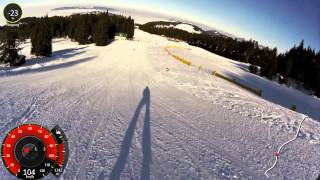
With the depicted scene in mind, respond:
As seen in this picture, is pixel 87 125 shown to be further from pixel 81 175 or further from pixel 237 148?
pixel 237 148

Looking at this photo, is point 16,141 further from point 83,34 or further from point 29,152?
point 83,34

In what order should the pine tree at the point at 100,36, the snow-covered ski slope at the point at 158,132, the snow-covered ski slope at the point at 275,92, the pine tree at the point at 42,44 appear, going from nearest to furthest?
the snow-covered ski slope at the point at 158,132 → the snow-covered ski slope at the point at 275,92 → the pine tree at the point at 42,44 → the pine tree at the point at 100,36

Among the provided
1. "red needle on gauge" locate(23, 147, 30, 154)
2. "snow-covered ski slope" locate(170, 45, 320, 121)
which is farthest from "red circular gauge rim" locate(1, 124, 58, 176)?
"snow-covered ski slope" locate(170, 45, 320, 121)

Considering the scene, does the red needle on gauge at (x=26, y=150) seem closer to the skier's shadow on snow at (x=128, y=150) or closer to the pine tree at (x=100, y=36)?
the skier's shadow on snow at (x=128, y=150)

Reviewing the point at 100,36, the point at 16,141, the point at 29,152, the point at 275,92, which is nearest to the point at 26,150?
the point at 29,152

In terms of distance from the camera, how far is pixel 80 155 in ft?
23.2

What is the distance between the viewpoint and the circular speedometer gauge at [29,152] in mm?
4258

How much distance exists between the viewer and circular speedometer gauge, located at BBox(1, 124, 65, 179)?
4258mm

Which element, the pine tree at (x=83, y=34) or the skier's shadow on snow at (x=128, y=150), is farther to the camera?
the pine tree at (x=83, y=34)

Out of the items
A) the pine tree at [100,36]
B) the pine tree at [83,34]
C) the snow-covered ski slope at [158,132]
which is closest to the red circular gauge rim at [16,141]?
the snow-covered ski slope at [158,132]

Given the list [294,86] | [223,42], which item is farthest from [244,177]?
[223,42]

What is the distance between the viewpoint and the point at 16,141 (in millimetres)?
4340

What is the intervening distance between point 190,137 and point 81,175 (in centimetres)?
485

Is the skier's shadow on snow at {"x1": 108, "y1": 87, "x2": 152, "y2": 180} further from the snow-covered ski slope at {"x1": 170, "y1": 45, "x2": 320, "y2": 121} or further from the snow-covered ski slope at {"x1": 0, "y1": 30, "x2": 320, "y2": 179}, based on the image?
the snow-covered ski slope at {"x1": 170, "y1": 45, "x2": 320, "y2": 121}
